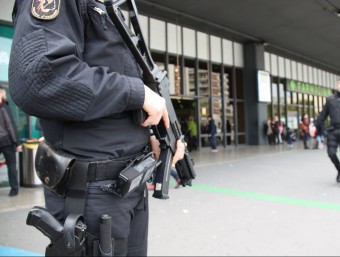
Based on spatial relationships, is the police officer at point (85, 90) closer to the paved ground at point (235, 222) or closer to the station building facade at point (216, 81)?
the paved ground at point (235, 222)

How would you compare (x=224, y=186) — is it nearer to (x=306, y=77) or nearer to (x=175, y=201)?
(x=175, y=201)

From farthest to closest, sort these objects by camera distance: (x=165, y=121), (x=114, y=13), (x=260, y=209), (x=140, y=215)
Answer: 1. (x=260, y=209)
2. (x=140, y=215)
3. (x=165, y=121)
4. (x=114, y=13)

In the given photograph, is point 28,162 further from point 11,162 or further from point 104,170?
point 104,170

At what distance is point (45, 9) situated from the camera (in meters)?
1.02

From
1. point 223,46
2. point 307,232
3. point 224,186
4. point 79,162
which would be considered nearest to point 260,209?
point 307,232

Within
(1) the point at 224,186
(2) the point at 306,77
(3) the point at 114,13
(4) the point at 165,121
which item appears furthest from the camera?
(1) the point at 224,186

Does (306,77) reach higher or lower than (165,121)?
higher

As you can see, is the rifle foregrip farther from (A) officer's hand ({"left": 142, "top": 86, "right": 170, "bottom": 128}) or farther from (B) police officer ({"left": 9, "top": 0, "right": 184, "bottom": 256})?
(A) officer's hand ({"left": 142, "top": 86, "right": 170, "bottom": 128})

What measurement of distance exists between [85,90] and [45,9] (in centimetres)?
27

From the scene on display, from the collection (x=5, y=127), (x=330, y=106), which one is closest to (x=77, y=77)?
(x=330, y=106)

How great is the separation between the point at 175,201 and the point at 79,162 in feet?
12.4

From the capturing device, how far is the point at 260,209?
402 centimetres

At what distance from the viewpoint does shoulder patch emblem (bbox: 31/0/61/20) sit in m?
1.02

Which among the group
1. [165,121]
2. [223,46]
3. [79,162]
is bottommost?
[79,162]
